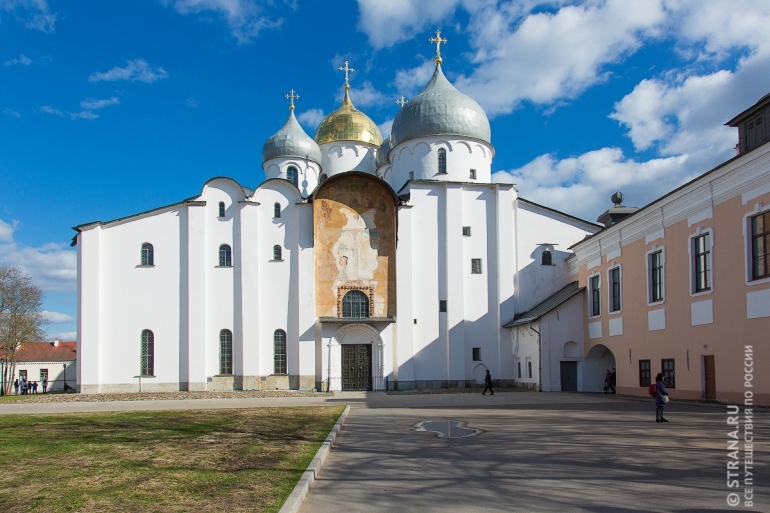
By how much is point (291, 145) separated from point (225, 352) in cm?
1465

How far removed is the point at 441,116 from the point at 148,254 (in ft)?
54.5

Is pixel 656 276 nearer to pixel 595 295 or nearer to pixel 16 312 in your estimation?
pixel 595 295

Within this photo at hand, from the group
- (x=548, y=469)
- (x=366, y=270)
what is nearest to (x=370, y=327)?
(x=366, y=270)

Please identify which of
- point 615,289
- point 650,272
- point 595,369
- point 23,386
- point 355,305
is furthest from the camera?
point 23,386

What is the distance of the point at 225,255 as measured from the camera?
3316 cm

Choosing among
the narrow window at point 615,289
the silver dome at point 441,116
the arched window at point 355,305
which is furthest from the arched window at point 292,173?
the narrow window at point 615,289

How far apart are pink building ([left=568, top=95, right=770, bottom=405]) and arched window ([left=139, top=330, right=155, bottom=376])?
66.9 ft

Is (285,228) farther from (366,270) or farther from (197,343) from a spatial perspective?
(197,343)

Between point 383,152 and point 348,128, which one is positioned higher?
point 348,128

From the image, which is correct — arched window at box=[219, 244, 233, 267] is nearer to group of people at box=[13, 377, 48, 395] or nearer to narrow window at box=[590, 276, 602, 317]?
narrow window at box=[590, 276, 602, 317]

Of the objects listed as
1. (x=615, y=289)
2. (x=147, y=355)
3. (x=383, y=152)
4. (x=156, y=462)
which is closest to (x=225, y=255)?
(x=147, y=355)

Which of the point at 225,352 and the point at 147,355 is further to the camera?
the point at 225,352

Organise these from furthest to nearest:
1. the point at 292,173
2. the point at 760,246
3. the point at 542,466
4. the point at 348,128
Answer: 1. the point at 348,128
2. the point at 292,173
3. the point at 760,246
4. the point at 542,466

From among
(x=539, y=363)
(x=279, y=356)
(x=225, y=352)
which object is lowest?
(x=539, y=363)
